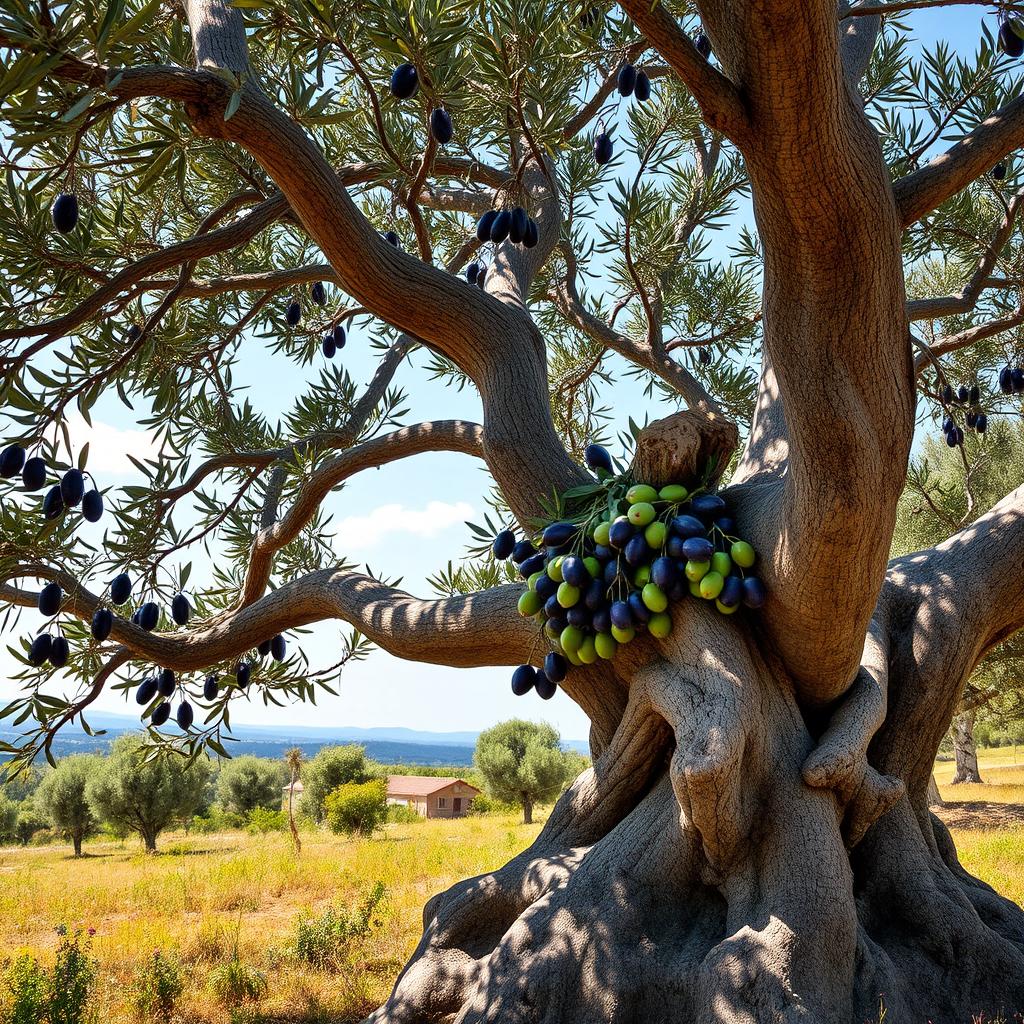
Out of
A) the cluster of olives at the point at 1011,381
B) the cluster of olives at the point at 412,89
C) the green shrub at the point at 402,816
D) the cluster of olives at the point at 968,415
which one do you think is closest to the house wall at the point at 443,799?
the green shrub at the point at 402,816

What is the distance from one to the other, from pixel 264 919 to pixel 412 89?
7450 millimetres

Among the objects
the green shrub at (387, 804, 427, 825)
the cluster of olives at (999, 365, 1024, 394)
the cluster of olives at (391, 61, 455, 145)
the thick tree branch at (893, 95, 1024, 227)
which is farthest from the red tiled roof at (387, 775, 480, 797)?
the thick tree branch at (893, 95, 1024, 227)

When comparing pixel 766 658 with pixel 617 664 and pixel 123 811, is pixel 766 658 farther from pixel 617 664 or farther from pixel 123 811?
pixel 123 811

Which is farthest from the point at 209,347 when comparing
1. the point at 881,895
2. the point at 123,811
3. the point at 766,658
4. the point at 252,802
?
the point at 252,802

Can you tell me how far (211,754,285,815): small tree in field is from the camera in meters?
32.7

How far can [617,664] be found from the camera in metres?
2.98

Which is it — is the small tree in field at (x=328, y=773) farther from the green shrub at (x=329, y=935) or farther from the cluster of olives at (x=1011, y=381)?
the cluster of olives at (x=1011, y=381)

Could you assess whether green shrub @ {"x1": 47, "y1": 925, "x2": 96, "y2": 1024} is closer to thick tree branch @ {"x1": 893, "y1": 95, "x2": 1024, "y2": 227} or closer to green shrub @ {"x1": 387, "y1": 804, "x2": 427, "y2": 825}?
thick tree branch @ {"x1": 893, "y1": 95, "x2": 1024, "y2": 227}

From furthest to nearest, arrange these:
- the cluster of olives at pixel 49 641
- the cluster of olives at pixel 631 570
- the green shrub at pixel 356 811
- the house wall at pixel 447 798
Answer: the house wall at pixel 447 798, the green shrub at pixel 356 811, the cluster of olives at pixel 49 641, the cluster of olives at pixel 631 570

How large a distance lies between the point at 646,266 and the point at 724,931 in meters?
3.78

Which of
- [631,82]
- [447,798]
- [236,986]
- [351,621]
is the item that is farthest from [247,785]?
[631,82]

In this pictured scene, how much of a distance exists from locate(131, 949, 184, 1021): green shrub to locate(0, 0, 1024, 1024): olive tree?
4.33 ft

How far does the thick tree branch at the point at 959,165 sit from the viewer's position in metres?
2.29

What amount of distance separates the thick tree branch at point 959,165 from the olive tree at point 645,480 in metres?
0.01
